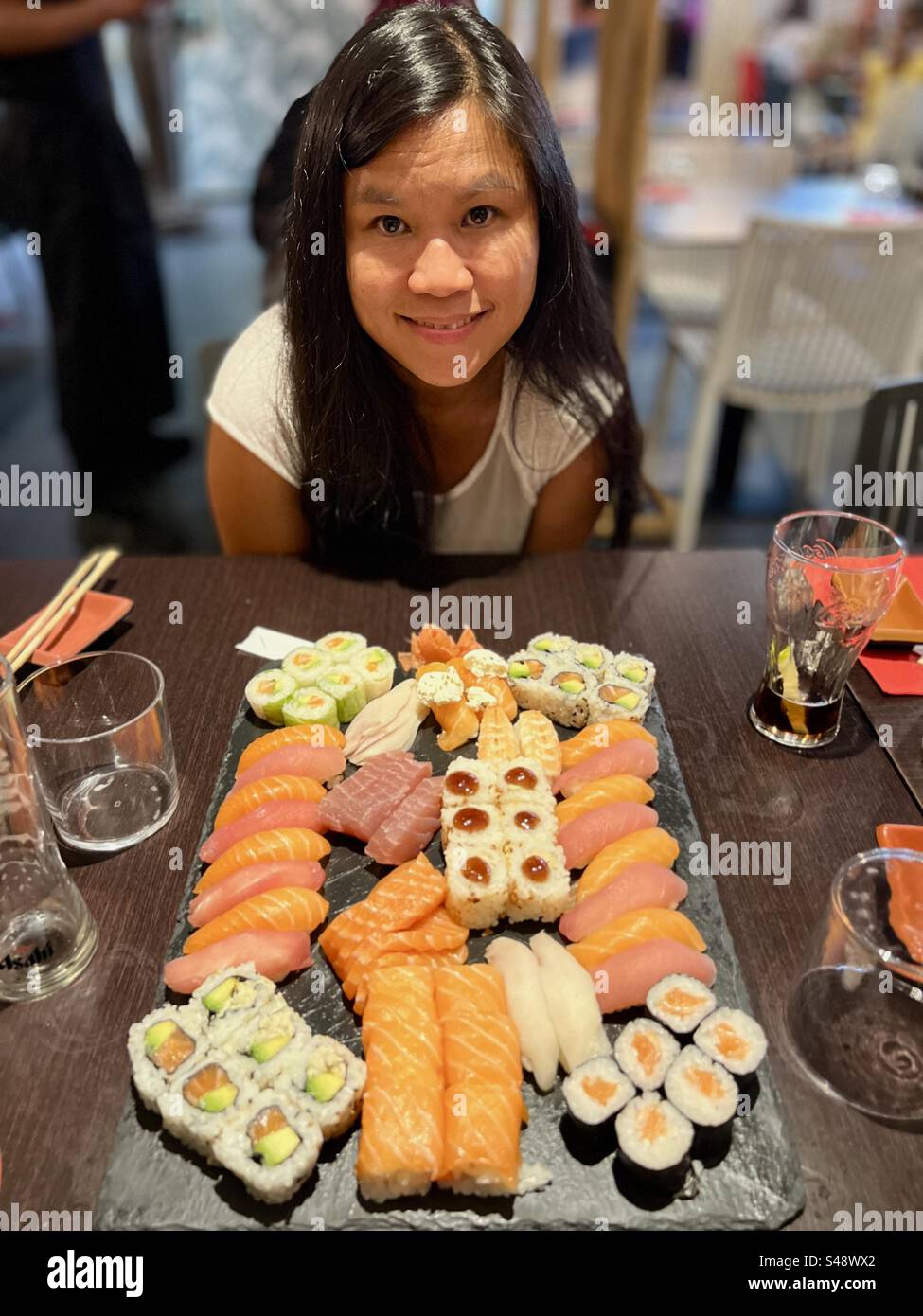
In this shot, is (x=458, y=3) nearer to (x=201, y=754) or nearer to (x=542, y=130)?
(x=542, y=130)

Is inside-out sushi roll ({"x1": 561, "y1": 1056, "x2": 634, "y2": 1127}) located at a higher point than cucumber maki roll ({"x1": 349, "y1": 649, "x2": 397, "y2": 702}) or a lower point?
lower

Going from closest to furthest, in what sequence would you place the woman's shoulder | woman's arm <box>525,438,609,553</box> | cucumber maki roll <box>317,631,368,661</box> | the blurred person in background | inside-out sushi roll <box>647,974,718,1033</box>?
inside-out sushi roll <box>647,974,718,1033</box> → cucumber maki roll <box>317,631,368,661</box> → the woman's shoulder → woman's arm <box>525,438,609,553</box> → the blurred person in background

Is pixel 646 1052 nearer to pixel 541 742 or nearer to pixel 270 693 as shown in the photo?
pixel 541 742

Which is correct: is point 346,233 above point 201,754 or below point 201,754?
above

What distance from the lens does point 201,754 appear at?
154 cm

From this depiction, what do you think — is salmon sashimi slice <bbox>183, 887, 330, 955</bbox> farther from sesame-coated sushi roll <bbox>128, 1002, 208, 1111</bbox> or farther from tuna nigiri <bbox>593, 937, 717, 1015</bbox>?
tuna nigiri <bbox>593, 937, 717, 1015</bbox>

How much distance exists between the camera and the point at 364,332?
173 centimetres

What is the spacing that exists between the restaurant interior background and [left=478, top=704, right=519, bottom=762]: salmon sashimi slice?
97 centimetres

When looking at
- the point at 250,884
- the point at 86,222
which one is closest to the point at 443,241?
the point at 250,884

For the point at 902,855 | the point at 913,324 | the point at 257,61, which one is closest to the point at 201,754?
the point at 902,855

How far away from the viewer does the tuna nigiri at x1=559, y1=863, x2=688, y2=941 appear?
4.10 ft

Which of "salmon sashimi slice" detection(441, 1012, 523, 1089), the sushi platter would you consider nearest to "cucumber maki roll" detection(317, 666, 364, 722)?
the sushi platter

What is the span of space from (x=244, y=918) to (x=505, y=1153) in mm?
438

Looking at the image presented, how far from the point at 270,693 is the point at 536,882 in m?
0.57
